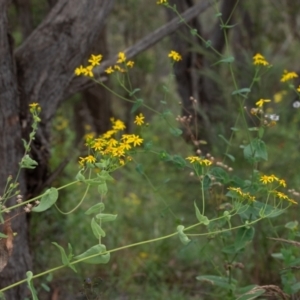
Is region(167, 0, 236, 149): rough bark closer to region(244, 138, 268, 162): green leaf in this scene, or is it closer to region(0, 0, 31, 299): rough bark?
region(0, 0, 31, 299): rough bark

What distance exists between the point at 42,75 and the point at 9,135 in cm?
37

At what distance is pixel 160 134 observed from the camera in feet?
29.8

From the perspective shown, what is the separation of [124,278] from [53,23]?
Result: 198 centimetres

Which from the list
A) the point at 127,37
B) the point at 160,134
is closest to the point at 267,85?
the point at 160,134

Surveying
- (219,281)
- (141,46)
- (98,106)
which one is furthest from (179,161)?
(98,106)

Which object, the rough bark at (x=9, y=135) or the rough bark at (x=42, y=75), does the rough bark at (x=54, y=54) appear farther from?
the rough bark at (x=9, y=135)

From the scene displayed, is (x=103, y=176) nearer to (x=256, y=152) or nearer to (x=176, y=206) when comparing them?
(x=256, y=152)

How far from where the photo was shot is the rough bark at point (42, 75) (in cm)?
360

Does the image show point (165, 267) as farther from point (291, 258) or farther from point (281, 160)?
point (291, 258)

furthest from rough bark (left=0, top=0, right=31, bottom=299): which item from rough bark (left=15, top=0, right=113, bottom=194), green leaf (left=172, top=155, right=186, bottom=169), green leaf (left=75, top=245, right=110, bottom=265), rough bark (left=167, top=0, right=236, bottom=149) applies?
rough bark (left=167, top=0, right=236, bottom=149)

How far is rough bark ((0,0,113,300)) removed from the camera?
3.60 metres

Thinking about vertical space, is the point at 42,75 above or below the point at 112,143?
below

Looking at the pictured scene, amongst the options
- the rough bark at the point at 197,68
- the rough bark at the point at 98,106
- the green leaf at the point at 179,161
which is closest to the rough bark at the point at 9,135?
the green leaf at the point at 179,161

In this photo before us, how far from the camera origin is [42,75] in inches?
147
